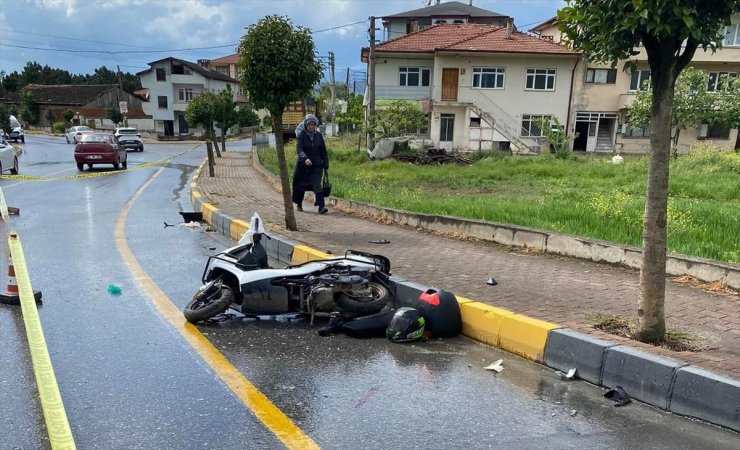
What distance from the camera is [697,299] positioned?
18.2ft

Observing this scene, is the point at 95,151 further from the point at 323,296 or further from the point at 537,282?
the point at 537,282

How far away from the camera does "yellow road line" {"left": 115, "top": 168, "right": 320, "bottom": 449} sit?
324cm

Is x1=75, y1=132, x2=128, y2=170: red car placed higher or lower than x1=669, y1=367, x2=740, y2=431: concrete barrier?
higher

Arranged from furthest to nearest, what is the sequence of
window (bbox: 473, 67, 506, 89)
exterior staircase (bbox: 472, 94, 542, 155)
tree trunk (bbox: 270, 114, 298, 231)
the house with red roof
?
window (bbox: 473, 67, 506, 89) → the house with red roof → exterior staircase (bbox: 472, 94, 542, 155) → tree trunk (bbox: 270, 114, 298, 231)

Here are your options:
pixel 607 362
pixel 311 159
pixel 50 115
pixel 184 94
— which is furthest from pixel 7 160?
pixel 50 115

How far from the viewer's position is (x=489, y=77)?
1483 inches

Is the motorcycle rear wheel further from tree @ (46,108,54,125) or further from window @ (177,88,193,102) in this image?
tree @ (46,108,54,125)

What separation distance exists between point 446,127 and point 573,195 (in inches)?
1037

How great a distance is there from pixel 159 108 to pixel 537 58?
48488 mm

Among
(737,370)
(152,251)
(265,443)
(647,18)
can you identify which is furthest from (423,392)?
(152,251)

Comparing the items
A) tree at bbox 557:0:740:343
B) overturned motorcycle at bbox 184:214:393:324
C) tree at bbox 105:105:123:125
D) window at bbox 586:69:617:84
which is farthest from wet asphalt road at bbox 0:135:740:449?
tree at bbox 105:105:123:125

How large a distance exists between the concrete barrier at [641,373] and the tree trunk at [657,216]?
404mm

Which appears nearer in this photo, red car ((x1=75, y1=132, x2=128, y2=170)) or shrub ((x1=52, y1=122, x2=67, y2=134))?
red car ((x1=75, y1=132, x2=128, y2=170))

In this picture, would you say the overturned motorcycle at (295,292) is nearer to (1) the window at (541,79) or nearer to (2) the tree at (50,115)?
(1) the window at (541,79)
